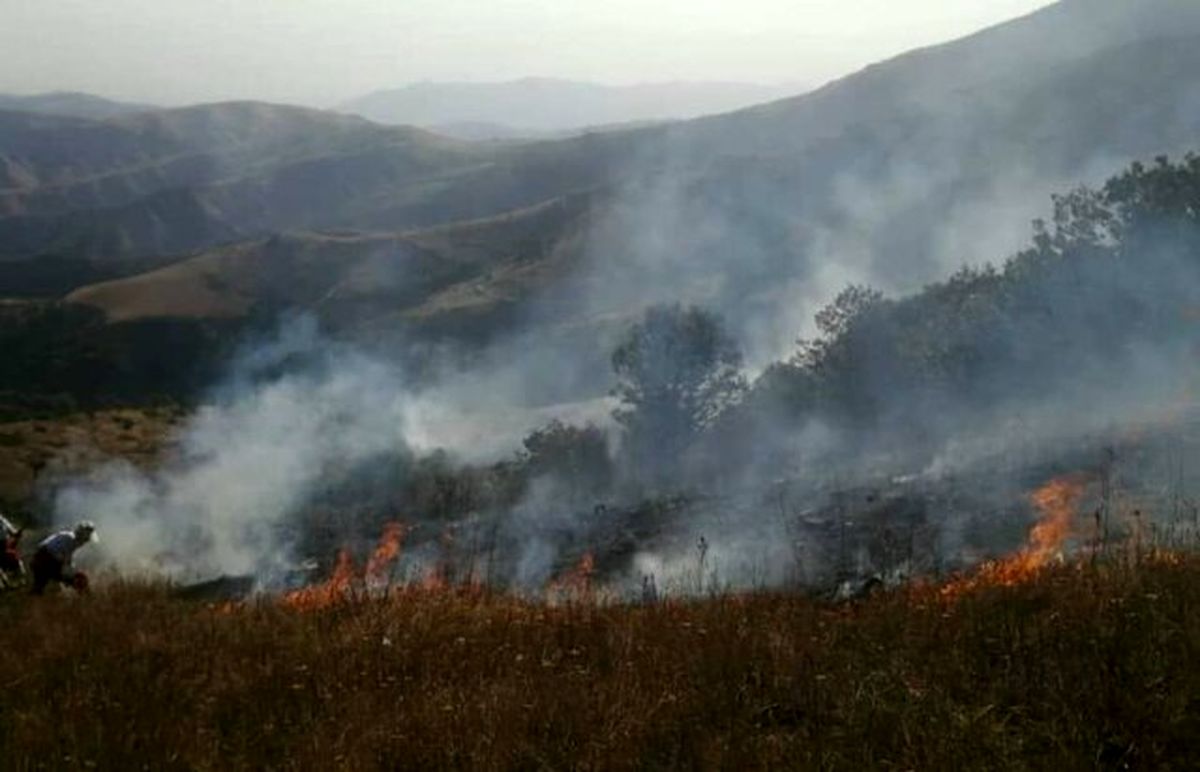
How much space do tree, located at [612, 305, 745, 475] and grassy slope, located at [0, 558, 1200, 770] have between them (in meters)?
26.2

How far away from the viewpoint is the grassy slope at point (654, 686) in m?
4.56

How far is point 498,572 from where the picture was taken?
66.1 ft

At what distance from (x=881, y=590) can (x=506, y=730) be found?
16.2ft

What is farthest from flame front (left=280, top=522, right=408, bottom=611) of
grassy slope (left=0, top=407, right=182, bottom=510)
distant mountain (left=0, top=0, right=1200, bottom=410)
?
distant mountain (left=0, top=0, right=1200, bottom=410)

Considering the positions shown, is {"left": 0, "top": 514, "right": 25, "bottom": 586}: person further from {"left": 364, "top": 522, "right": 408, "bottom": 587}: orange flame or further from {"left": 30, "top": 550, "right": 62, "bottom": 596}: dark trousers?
{"left": 364, "top": 522, "right": 408, "bottom": 587}: orange flame

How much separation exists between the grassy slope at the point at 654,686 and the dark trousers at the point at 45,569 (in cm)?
622

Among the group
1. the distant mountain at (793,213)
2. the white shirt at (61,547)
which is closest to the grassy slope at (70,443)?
the white shirt at (61,547)

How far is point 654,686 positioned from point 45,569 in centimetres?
1083

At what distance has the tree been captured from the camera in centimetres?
3400

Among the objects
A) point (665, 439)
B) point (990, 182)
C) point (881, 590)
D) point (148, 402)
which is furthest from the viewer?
point (990, 182)

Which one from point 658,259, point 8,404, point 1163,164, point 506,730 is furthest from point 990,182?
point 506,730

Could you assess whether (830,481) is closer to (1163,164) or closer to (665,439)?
(665,439)

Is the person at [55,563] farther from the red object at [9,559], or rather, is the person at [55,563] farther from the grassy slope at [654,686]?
the grassy slope at [654,686]

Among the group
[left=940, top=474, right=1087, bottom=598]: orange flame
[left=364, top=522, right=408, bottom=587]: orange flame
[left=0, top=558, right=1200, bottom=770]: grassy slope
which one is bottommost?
[left=364, top=522, right=408, bottom=587]: orange flame
